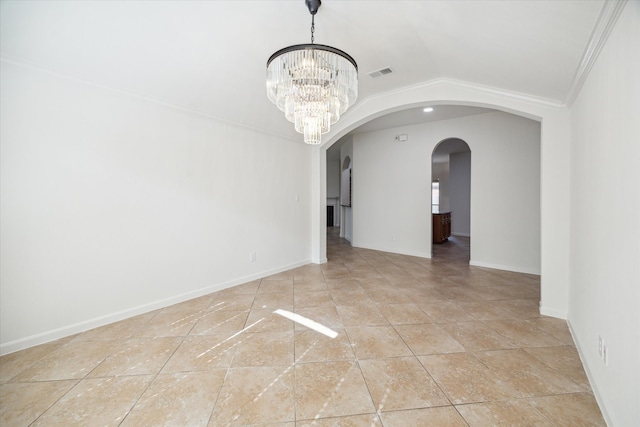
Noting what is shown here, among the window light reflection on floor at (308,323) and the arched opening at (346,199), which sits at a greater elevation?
the arched opening at (346,199)

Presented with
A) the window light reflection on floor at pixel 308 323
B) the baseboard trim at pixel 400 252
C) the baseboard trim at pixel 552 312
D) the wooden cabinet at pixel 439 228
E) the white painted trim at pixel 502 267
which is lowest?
the window light reflection on floor at pixel 308 323

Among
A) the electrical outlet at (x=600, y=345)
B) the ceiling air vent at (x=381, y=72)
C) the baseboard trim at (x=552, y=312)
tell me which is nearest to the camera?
the electrical outlet at (x=600, y=345)

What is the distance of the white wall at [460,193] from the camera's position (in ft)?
30.2

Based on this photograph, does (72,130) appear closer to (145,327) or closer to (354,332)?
(145,327)

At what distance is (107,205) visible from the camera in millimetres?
2617

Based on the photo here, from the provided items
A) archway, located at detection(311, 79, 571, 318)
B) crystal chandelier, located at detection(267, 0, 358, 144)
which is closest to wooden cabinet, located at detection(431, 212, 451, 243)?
archway, located at detection(311, 79, 571, 318)

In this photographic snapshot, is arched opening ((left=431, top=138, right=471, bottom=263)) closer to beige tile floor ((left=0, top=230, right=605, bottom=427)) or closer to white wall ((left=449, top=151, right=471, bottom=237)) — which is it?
white wall ((left=449, top=151, right=471, bottom=237))

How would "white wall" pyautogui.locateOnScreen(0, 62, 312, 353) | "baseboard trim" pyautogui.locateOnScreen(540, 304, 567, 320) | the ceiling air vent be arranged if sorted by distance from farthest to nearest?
the ceiling air vent
"baseboard trim" pyautogui.locateOnScreen(540, 304, 567, 320)
"white wall" pyautogui.locateOnScreen(0, 62, 312, 353)

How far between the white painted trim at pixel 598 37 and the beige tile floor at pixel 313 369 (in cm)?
218

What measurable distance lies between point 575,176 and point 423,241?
134 inches

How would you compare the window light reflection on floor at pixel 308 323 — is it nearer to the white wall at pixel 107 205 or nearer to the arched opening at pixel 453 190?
the white wall at pixel 107 205

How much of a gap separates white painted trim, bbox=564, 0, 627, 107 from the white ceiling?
1.7 inches

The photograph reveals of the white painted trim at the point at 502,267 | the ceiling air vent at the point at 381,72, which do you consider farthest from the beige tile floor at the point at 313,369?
the ceiling air vent at the point at 381,72

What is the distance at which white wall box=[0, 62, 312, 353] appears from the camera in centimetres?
215
